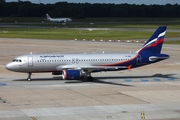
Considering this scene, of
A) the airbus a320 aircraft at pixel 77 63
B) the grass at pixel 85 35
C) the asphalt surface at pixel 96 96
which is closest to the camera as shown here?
the asphalt surface at pixel 96 96

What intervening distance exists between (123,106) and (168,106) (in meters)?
3.99

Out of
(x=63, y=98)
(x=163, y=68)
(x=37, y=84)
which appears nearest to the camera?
(x=63, y=98)

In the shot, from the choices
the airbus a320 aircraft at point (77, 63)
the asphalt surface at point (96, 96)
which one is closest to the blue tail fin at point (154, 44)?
the airbus a320 aircraft at point (77, 63)

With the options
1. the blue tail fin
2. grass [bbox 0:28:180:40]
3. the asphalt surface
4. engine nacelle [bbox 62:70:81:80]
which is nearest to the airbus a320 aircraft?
engine nacelle [bbox 62:70:81:80]

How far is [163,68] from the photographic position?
67.8 m

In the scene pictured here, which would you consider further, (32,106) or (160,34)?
(160,34)

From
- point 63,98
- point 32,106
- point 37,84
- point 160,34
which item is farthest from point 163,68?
point 32,106

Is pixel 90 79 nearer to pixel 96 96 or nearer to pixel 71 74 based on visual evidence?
pixel 71 74

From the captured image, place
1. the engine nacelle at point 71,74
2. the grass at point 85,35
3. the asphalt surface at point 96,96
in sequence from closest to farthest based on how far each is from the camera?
1. the asphalt surface at point 96,96
2. the engine nacelle at point 71,74
3. the grass at point 85,35

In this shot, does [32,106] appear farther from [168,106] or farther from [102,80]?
[102,80]

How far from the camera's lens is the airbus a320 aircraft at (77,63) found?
5369 cm

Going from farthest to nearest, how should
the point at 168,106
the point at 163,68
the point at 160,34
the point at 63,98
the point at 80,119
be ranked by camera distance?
1. the point at 163,68
2. the point at 160,34
3. the point at 63,98
4. the point at 168,106
5. the point at 80,119

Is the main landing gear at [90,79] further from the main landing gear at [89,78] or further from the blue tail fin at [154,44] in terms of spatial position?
the blue tail fin at [154,44]

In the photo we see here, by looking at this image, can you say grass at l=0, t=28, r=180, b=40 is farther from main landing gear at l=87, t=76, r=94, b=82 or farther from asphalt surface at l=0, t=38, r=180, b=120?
main landing gear at l=87, t=76, r=94, b=82
